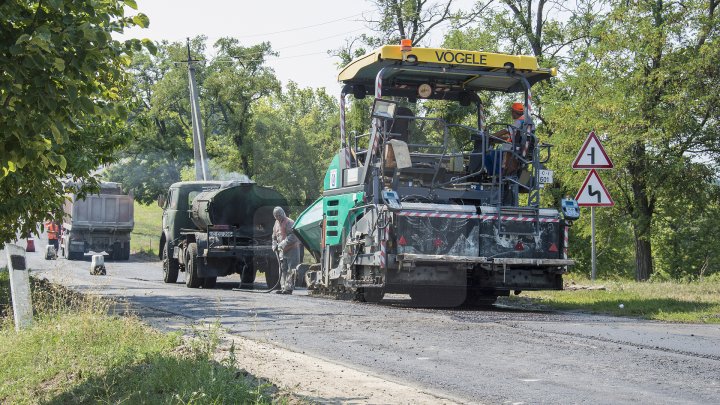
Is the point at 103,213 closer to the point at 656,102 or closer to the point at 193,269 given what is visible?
the point at 193,269

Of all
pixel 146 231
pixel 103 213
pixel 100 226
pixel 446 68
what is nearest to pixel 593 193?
pixel 446 68

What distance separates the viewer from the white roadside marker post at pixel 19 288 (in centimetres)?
1128

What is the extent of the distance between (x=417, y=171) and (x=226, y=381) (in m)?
8.55

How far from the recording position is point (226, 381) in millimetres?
7137

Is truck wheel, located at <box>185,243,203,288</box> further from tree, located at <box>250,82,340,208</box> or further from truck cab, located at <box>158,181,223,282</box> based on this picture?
tree, located at <box>250,82,340,208</box>

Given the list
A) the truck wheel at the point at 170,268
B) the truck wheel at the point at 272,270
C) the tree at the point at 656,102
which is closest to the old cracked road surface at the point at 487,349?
the truck wheel at the point at 272,270

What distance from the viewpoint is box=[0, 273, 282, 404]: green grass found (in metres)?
7.17

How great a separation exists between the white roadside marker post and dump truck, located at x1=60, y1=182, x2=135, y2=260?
30534mm

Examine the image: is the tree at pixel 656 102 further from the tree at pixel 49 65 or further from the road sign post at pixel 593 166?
the tree at pixel 49 65

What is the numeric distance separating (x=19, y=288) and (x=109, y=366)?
11.6ft

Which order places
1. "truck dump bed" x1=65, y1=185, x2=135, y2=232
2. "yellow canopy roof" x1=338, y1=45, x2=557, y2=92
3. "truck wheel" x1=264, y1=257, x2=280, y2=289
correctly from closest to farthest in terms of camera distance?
"yellow canopy roof" x1=338, y1=45, x2=557, y2=92
"truck wheel" x1=264, y1=257, x2=280, y2=289
"truck dump bed" x1=65, y1=185, x2=135, y2=232

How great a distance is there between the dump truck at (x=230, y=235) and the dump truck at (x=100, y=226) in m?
19.8

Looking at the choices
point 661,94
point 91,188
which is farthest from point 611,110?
point 91,188

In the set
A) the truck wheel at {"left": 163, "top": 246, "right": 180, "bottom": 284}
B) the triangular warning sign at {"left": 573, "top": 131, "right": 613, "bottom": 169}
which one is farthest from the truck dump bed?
the triangular warning sign at {"left": 573, "top": 131, "right": 613, "bottom": 169}
